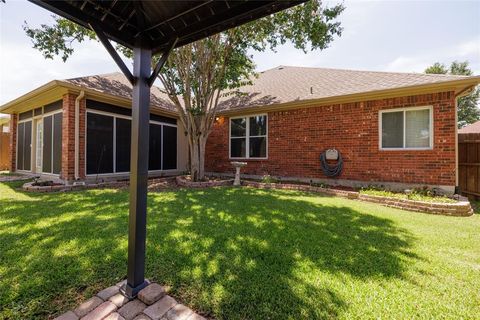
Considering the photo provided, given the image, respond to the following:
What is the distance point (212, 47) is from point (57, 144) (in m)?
6.55

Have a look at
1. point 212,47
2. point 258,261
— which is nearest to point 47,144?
point 212,47

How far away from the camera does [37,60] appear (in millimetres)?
7449

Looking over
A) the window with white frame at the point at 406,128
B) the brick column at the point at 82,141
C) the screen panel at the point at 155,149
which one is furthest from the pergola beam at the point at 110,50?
the screen panel at the point at 155,149

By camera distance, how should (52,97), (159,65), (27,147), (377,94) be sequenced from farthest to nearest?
1. (27,147)
2. (52,97)
3. (377,94)
4. (159,65)

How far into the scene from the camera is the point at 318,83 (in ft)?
31.1

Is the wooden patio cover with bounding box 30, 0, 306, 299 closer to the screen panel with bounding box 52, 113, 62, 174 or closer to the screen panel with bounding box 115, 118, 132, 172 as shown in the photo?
the screen panel with bounding box 115, 118, 132, 172

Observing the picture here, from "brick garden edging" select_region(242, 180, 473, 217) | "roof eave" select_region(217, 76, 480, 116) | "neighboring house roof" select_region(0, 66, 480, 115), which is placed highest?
"neighboring house roof" select_region(0, 66, 480, 115)

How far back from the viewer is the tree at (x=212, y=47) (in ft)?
23.2

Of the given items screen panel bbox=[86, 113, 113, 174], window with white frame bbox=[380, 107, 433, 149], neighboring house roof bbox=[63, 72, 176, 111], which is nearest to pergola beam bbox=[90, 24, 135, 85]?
neighboring house roof bbox=[63, 72, 176, 111]

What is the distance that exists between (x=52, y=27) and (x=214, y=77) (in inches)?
220

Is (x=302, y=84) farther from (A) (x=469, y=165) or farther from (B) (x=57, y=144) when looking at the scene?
(B) (x=57, y=144)

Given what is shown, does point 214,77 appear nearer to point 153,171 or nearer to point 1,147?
point 153,171

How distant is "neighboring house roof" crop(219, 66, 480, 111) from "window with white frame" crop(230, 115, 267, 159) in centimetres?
73

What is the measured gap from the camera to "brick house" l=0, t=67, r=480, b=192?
6.55 meters
